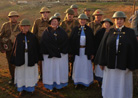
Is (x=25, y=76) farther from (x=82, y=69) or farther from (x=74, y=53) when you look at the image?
(x=82, y=69)

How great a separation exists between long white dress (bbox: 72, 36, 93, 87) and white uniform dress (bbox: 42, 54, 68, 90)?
41 centimetres

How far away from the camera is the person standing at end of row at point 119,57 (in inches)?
156

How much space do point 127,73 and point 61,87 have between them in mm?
2365

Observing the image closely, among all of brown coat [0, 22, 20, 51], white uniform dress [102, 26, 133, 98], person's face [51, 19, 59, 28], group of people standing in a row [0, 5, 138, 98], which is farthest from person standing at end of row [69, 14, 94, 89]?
brown coat [0, 22, 20, 51]

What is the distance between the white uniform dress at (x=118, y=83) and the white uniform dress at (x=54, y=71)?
156 cm

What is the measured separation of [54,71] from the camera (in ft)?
17.4

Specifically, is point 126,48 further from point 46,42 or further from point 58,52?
point 46,42

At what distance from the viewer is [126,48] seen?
155 inches

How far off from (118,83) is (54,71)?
213cm

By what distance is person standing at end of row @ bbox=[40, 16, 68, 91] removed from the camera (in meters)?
5.07

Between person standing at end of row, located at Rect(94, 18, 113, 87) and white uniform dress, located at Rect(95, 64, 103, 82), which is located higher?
person standing at end of row, located at Rect(94, 18, 113, 87)

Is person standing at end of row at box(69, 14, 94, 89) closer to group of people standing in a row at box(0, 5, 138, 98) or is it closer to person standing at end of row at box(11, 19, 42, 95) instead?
group of people standing in a row at box(0, 5, 138, 98)

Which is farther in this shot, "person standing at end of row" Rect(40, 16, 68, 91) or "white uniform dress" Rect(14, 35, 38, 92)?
"person standing at end of row" Rect(40, 16, 68, 91)

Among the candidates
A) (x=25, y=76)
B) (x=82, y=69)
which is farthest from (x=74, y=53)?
(x=25, y=76)
